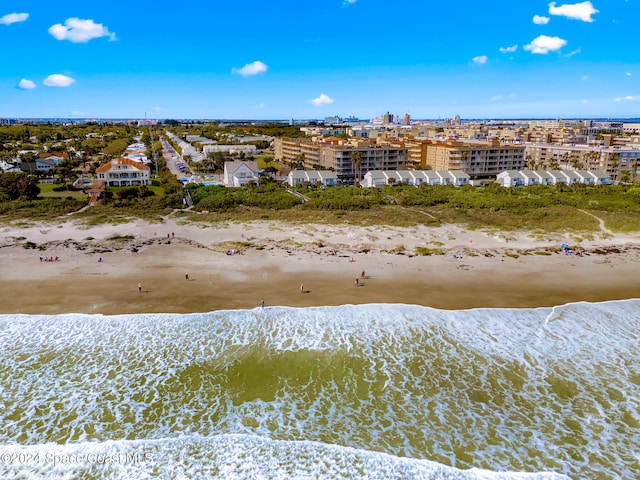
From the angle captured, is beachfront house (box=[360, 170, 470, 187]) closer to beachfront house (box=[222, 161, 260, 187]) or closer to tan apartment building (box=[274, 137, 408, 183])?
tan apartment building (box=[274, 137, 408, 183])

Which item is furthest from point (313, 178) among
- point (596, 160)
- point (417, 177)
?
point (596, 160)

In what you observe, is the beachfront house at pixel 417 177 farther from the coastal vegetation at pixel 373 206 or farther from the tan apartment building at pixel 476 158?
the tan apartment building at pixel 476 158

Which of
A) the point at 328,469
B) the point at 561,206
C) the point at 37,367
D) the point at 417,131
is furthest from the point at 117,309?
the point at 417,131

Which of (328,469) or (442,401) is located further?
(442,401)

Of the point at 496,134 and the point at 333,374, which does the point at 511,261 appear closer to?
the point at 333,374

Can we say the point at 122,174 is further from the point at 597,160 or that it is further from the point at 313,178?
the point at 597,160

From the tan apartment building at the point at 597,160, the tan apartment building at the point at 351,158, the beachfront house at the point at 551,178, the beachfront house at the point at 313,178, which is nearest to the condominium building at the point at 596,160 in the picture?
the tan apartment building at the point at 597,160
